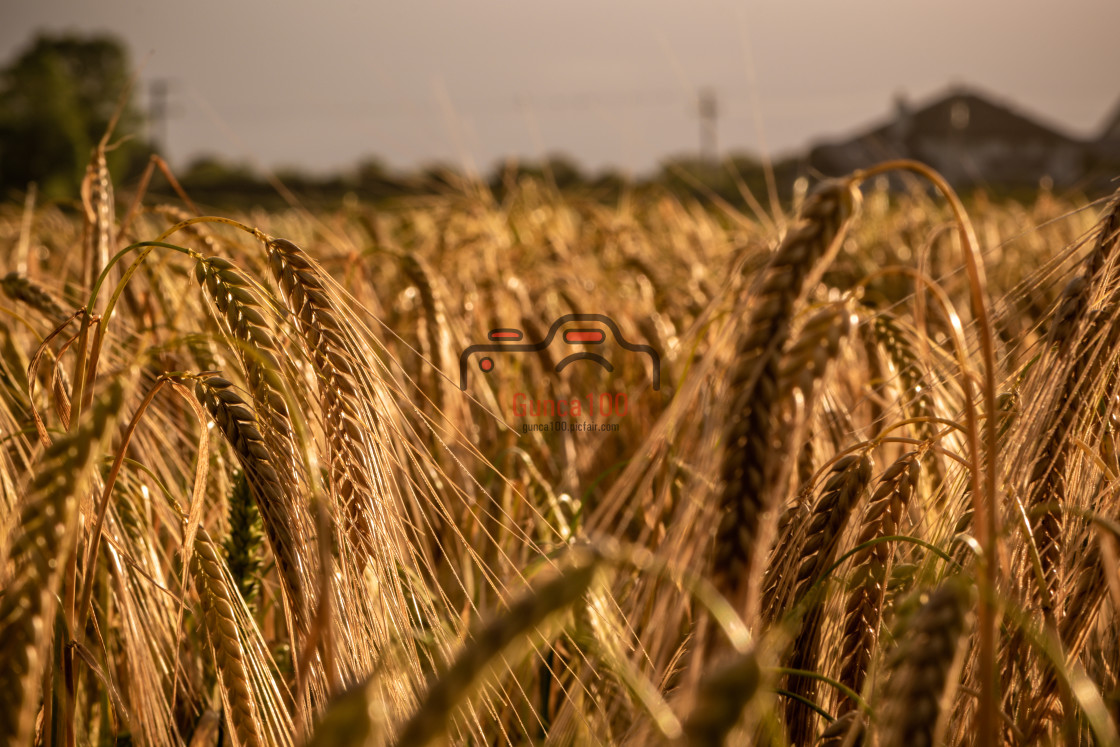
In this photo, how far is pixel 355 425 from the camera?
784 mm

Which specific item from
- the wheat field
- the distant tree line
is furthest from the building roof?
the wheat field

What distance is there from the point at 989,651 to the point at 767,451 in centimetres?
19

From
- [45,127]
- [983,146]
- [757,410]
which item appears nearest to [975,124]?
[983,146]

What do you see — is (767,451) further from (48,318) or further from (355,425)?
(48,318)

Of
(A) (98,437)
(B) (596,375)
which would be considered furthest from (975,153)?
(A) (98,437)

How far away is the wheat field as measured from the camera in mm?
520

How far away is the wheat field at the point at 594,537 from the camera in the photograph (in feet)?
1.70

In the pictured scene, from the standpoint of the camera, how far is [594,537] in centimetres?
56

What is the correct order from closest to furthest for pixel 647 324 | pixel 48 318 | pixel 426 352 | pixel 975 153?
1. pixel 48 318
2. pixel 426 352
3. pixel 647 324
4. pixel 975 153

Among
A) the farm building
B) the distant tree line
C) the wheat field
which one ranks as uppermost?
the distant tree line

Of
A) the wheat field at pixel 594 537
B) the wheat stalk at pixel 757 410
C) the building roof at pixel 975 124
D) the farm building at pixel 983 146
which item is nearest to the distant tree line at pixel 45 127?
the farm building at pixel 983 146

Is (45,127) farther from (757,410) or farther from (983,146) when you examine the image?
(757,410)

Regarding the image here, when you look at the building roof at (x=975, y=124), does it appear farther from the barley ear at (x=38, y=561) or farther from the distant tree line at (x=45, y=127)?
the barley ear at (x=38, y=561)

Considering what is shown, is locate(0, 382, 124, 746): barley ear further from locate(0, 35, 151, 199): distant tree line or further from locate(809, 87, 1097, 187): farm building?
locate(0, 35, 151, 199): distant tree line
